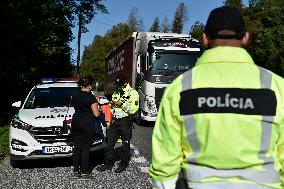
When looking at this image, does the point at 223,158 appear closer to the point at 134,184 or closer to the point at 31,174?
the point at 134,184

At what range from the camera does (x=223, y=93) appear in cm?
244

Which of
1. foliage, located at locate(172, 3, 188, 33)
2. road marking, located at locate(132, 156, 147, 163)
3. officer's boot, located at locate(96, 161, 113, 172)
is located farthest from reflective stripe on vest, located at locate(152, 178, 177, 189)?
foliage, located at locate(172, 3, 188, 33)

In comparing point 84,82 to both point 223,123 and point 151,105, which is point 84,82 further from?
point 151,105

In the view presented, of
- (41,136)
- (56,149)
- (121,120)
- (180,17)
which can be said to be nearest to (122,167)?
(121,120)

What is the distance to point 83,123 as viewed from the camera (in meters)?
8.63

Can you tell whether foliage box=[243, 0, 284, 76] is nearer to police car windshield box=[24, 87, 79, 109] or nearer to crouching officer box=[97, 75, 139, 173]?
police car windshield box=[24, 87, 79, 109]

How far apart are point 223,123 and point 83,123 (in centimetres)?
642

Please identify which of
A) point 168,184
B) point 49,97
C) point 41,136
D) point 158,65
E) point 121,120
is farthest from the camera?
point 158,65

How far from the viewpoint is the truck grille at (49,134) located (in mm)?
9312

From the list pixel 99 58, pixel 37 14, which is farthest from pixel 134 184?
pixel 99 58

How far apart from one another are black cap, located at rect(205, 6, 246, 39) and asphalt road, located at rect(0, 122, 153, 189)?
5480 millimetres

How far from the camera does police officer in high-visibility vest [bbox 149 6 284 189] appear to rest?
2.37m

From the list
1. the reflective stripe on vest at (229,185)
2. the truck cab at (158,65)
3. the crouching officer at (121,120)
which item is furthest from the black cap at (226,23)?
the truck cab at (158,65)

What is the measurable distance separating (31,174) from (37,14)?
18748 millimetres
